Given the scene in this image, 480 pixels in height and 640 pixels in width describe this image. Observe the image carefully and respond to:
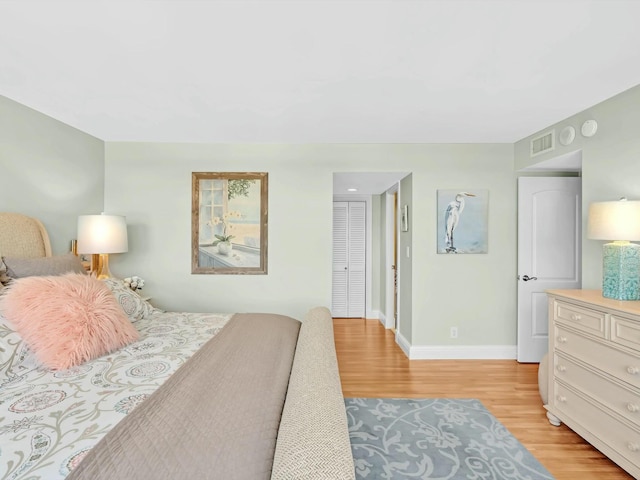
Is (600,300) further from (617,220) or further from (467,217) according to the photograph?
(467,217)

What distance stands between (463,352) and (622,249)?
6.56 ft

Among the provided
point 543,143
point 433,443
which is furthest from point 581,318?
point 543,143

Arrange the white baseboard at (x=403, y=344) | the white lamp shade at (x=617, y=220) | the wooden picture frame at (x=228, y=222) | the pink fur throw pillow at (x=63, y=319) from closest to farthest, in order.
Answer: the pink fur throw pillow at (x=63, y=319)
the white lamp shade at (x=617, y=220)
the wooden picture frame at (x=228, y=222)
the white baseboard at (x=403, y=344)

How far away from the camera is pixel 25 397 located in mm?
1227

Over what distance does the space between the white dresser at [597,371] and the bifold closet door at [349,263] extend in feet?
10.9

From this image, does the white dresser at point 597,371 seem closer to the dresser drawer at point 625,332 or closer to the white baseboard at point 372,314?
the dresser drawer at point 625,332

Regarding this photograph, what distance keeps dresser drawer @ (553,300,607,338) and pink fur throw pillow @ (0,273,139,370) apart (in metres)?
2.80

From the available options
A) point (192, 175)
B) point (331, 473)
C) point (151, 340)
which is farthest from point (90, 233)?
point (331, 473)

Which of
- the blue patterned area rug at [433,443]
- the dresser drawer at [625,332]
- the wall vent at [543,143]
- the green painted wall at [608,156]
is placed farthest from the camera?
the wall vent at [543,143]

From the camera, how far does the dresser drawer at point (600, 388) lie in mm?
1810

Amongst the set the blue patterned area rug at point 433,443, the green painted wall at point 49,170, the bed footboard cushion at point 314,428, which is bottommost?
the blue patterned area rug at point 433,443

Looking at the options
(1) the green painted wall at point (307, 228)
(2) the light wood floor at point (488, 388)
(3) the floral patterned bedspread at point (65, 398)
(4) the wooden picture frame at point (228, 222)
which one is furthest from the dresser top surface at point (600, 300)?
(4) the wooden picture frame at point (228, 222)

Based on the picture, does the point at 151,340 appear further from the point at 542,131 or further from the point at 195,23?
the point at 542,131

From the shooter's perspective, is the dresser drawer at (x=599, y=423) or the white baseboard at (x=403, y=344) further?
the white baseboard at (x=403, y=344)
